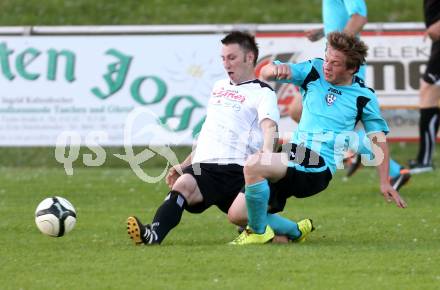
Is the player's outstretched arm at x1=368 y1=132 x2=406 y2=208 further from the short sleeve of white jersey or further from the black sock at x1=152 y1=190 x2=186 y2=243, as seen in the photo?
the black sock at x1=152 y1=190 x2=186 y2=243

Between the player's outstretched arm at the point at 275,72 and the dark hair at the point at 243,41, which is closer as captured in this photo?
the player's outstretched arm at the point at 275,72

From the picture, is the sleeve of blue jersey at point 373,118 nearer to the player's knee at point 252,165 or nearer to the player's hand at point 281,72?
the player's hand at point 281,72

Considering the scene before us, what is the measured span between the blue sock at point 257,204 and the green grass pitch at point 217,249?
0.59 feet

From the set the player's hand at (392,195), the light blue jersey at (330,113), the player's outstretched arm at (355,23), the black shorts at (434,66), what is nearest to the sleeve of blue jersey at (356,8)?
the player's outstretched arm at (355,23)

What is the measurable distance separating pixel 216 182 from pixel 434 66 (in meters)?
4.49

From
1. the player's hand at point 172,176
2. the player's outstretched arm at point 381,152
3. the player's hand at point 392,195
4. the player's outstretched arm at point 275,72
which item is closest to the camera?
the player's hand at point 392,195

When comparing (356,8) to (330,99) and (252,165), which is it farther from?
(252,165)

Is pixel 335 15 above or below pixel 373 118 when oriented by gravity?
above

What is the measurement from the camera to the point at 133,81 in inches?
553

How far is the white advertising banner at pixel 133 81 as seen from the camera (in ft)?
45.8

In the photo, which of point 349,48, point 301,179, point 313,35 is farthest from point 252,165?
point 313,35

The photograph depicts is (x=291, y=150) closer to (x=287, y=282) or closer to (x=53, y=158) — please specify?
(x=287, y=282)

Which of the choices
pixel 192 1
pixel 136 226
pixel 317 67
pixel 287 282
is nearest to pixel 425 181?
pixel 317 67

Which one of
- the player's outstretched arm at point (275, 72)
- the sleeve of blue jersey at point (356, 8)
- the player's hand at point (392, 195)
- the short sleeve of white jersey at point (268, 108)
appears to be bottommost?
the player's hand at point (392, 195)
